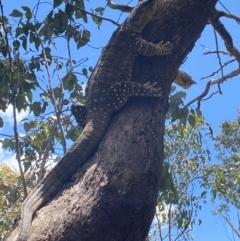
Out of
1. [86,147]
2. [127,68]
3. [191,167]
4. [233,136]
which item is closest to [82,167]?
[86,147]

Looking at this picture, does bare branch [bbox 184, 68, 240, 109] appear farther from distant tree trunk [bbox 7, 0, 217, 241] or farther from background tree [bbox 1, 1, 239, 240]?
distant tree trunk [bbox 7, 0, 217, 241]

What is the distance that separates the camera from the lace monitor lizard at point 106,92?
2.64 meters

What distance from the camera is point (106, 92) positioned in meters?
3.35

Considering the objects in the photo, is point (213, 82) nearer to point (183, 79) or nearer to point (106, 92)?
point (183, 79)

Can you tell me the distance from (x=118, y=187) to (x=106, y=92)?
1.14m

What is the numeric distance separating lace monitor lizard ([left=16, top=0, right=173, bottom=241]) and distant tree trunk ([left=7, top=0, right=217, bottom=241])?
0.26 feet

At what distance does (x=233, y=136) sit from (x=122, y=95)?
7850 mm

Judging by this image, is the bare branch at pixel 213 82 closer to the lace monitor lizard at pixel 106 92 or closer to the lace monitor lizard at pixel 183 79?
the lace monitor lizard at pixel 183 79

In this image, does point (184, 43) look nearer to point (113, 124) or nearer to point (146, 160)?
point (113, 124)

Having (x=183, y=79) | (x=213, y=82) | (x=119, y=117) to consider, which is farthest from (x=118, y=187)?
(x=213, y=82)

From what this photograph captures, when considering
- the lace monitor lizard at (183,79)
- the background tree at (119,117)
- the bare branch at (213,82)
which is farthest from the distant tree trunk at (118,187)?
the bare branch at (213,82)

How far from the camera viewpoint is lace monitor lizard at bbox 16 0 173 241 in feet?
8.67

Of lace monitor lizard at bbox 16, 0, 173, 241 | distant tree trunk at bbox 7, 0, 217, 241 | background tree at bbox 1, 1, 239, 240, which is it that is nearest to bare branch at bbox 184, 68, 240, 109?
background tree at bbox 1, 1, 239, 240

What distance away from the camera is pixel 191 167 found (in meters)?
8.12
